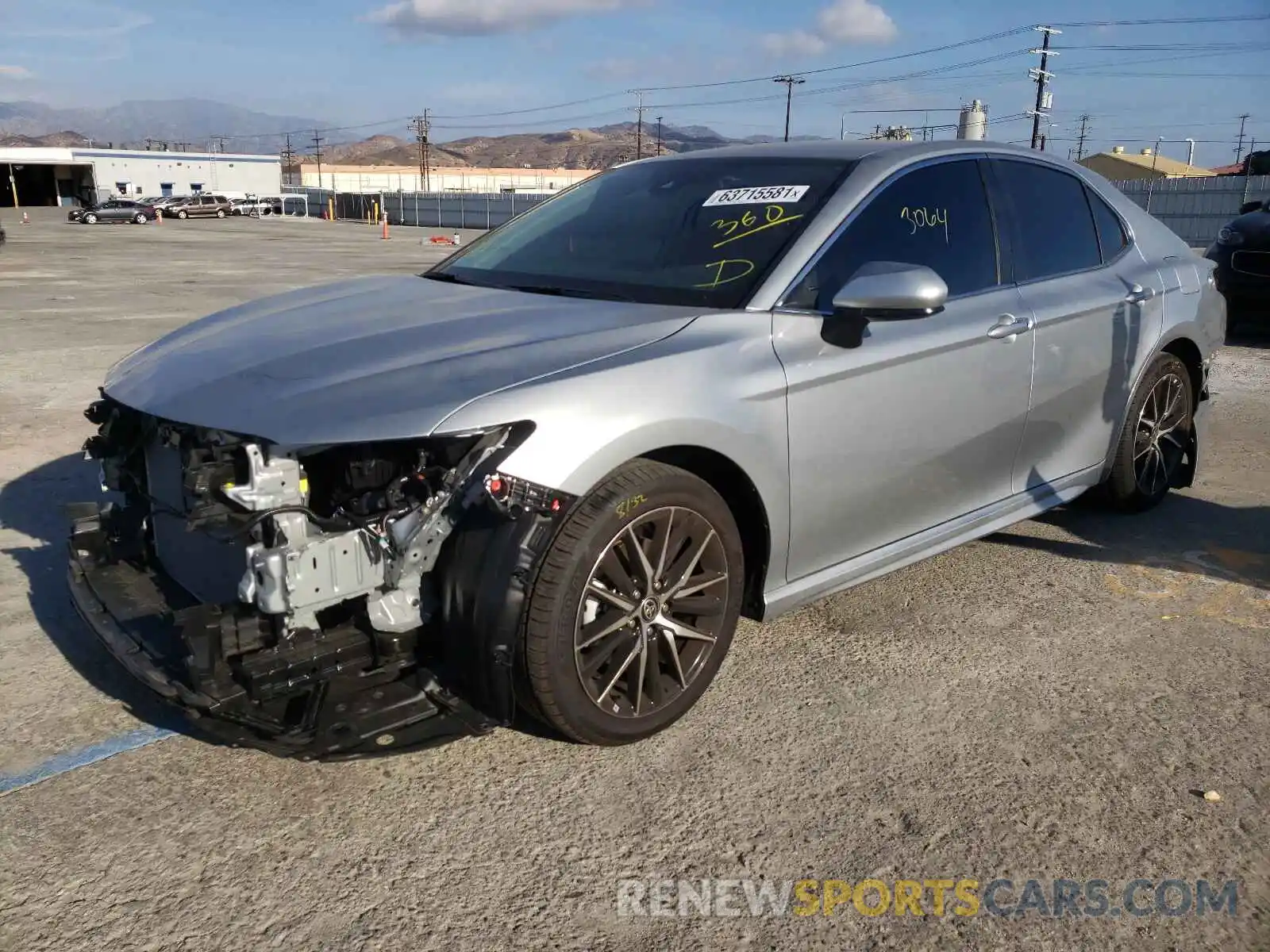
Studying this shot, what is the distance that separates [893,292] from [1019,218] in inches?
55.2

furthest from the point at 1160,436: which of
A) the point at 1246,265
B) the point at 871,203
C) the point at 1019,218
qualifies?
the point at 1246,265

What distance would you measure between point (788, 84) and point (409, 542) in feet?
221

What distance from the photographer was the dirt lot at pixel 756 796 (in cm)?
224

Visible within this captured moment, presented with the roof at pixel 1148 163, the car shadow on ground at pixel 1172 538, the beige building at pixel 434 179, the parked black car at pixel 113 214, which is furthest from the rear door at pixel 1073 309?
the beige building at pixel 434 179

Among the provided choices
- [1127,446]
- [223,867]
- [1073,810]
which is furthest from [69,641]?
[1127,446]

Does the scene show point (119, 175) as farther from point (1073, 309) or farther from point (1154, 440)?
point (1073, 309)

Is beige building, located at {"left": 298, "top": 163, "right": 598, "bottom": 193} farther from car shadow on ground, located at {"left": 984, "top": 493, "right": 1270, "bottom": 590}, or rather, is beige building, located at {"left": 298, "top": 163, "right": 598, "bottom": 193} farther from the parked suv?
car shadow on ground, located at {"left": 984, "top": 493, "right": 1270, "bottom": 590}

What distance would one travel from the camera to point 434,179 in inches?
4503

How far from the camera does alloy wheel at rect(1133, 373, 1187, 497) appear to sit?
15.8 feet

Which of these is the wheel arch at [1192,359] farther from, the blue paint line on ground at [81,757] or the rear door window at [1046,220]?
the blue paint line on ground at [81,757]

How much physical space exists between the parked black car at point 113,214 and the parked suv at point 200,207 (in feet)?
18.0

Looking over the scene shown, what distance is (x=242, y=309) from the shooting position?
3.86 m

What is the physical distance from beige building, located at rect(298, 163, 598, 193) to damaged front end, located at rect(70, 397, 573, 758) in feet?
345

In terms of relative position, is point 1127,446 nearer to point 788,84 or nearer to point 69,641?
point 69,641
